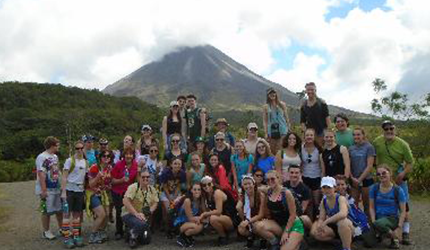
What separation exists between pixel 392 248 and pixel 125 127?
38602 millimetres

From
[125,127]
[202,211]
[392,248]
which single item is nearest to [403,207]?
[392,248]

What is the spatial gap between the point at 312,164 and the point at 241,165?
4.01ft

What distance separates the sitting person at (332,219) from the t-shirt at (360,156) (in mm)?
856

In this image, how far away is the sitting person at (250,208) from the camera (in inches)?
259

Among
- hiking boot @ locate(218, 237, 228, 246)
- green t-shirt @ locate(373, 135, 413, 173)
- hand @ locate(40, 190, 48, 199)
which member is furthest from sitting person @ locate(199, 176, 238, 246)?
hand @ locate(40, 190, 48, 199)

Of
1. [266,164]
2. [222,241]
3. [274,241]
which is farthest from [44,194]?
[274,241]

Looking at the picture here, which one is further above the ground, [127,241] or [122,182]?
[122,182]

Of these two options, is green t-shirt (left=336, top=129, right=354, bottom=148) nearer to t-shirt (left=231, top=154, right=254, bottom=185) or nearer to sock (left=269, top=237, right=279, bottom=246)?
t-shirt (left=231, top=154, right=254, bottom=185)

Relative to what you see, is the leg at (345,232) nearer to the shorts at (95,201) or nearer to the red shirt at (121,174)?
the red shirt at (121,174)

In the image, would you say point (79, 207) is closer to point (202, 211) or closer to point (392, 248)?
point (202, 211)

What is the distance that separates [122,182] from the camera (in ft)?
25.1

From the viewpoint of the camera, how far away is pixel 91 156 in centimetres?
834

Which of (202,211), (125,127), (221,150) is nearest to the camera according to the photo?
(202,211)

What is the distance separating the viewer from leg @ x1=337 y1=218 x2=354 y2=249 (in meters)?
6.01
